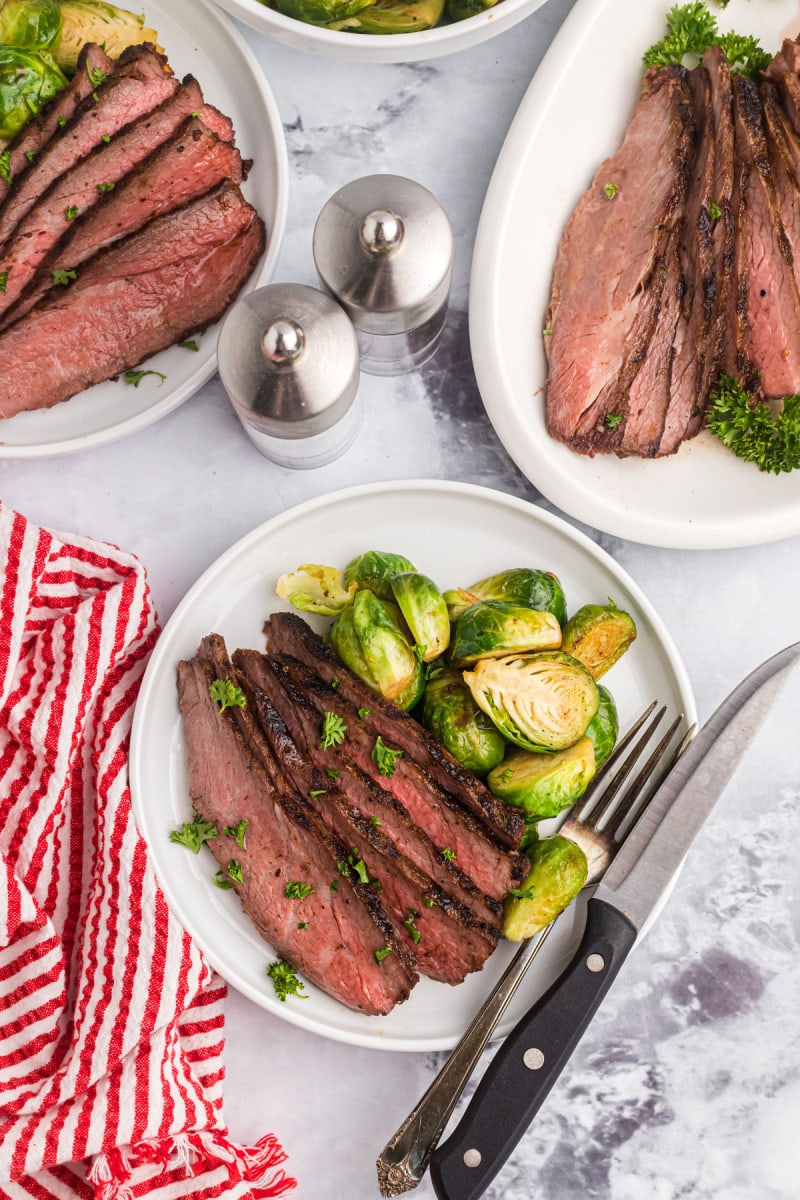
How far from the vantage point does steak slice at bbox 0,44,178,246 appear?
2.72 m

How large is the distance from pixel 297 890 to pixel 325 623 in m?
0.79

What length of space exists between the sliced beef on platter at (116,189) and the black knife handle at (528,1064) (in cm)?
242

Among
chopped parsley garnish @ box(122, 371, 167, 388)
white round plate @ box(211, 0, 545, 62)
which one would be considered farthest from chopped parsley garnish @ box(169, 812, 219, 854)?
white round plate @ box(211, 0, 545, 62)

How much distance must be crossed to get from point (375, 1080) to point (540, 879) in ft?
2.93

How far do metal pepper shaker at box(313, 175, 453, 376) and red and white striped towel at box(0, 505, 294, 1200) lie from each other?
1.04 meters

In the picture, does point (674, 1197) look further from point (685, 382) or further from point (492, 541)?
point (685, 382)

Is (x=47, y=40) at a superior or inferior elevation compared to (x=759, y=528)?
superior

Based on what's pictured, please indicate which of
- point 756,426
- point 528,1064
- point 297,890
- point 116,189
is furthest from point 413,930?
point 116,189

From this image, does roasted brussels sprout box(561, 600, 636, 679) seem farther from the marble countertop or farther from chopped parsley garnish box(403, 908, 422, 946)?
chopped parsley garnish box(403, 908, 422, 946)

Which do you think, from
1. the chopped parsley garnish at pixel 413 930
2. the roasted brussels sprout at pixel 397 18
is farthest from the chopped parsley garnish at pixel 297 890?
the roasted brussels sprout at pixel 397 18

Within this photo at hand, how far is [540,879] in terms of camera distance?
262 centimetres

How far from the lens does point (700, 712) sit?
3033mm

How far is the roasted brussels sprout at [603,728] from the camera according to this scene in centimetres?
271

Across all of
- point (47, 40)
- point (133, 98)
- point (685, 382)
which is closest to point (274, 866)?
point (685, 382)
